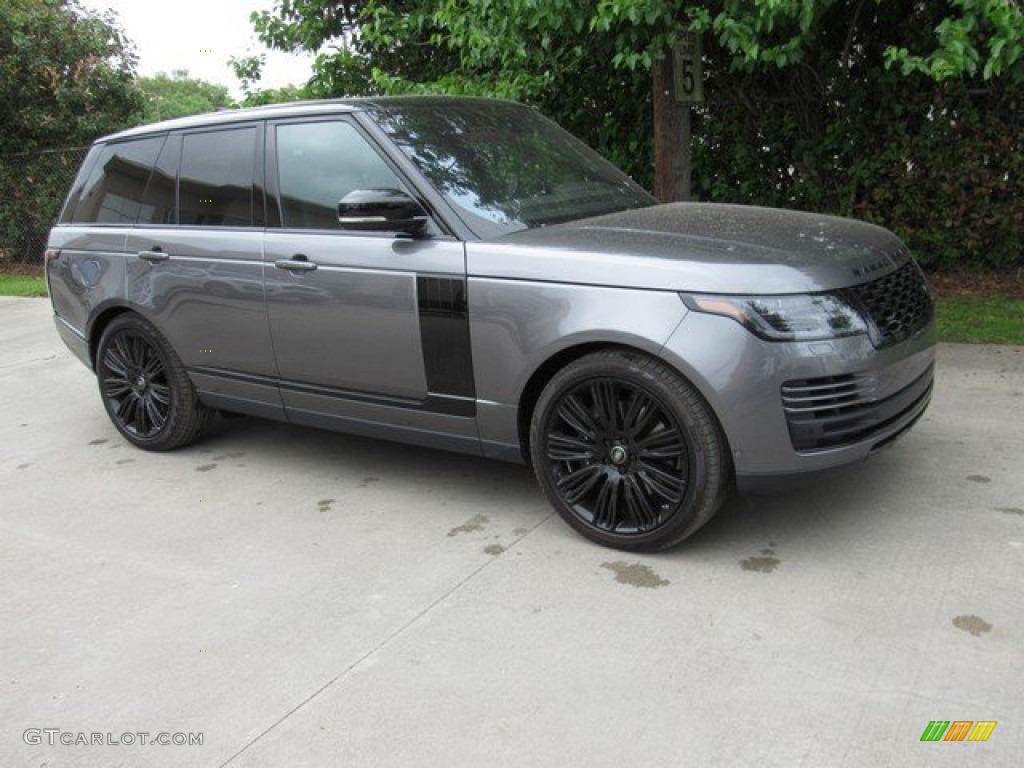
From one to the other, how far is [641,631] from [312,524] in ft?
6.00

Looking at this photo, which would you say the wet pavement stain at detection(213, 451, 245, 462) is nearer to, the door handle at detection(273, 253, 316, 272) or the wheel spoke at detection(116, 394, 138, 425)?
the wheel spoke at detection(116, 394, 138, 425)

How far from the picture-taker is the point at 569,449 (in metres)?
3.97

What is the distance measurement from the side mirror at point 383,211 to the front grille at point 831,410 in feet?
5.72

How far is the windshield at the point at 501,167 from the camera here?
170 inches

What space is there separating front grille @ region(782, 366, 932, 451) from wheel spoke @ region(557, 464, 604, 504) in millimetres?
822

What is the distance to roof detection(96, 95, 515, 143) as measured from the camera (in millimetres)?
4625

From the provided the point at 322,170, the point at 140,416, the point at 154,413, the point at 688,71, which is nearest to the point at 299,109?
the point at 322,170

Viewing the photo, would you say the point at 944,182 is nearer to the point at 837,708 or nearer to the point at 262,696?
the point at 837,708

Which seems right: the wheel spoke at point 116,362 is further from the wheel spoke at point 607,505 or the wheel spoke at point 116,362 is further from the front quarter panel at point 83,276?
the wheel spoke at point 607,505

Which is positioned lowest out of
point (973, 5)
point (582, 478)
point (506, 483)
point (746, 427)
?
point (506, 483)

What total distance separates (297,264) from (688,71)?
12.1 feet

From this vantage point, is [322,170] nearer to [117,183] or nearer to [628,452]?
[117,183]

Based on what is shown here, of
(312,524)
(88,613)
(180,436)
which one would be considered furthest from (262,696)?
(180,436)

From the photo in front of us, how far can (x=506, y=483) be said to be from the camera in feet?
16.0
